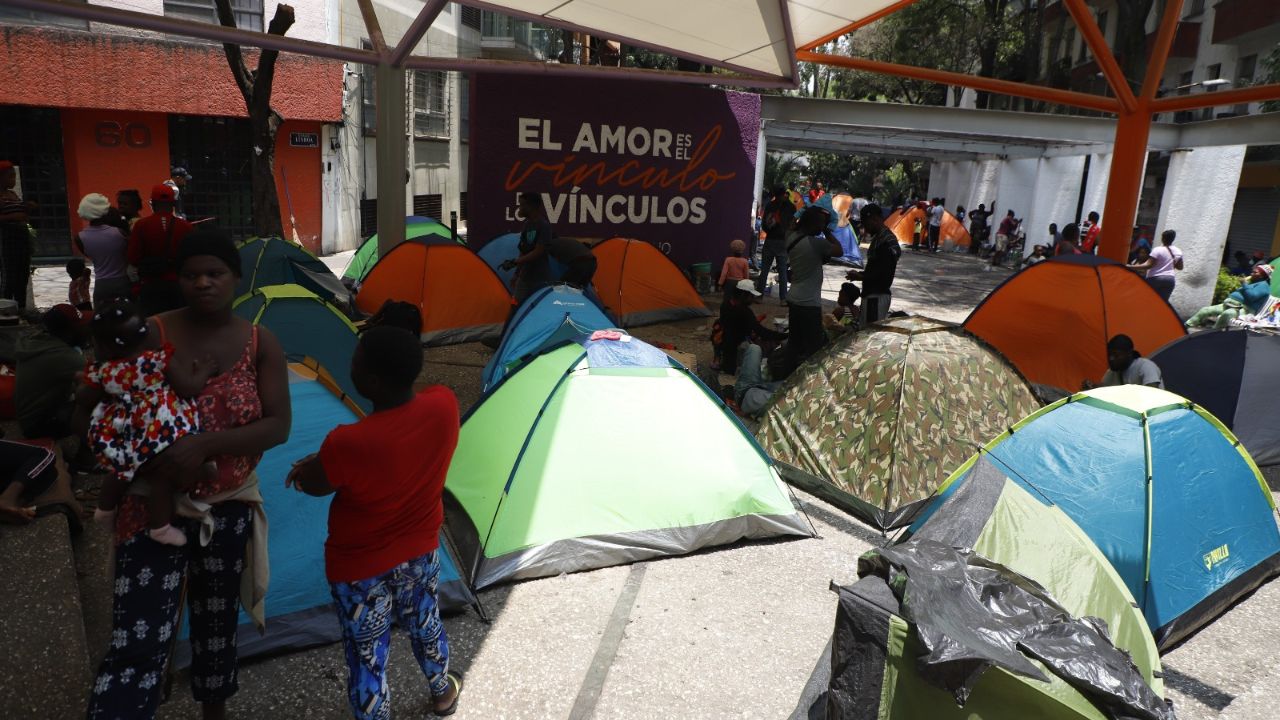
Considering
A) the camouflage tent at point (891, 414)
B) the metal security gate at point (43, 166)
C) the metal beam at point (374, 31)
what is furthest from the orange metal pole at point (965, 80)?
the metal security gate at point (43, 166)

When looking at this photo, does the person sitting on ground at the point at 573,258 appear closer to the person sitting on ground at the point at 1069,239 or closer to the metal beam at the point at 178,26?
the metal beam at the point at 178,26

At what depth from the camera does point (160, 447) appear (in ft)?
7.67

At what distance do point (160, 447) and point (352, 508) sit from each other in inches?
22.9

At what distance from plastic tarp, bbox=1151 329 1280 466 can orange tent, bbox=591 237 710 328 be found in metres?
5.86

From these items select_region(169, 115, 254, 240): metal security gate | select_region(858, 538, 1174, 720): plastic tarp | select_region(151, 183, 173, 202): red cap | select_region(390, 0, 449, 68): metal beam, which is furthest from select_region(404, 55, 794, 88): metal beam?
select_region(169, 115, 254, 240): metal security gate

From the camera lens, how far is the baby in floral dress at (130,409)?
2312 millimetres

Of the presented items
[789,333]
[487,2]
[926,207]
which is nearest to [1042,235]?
[926,207]

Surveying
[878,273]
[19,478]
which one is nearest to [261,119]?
A: [19,478]

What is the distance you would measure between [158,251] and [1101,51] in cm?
911

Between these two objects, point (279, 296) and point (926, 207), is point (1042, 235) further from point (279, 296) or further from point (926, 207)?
point (279, 296)

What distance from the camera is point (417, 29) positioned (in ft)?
23.7

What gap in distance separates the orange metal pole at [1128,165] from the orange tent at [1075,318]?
5.36ft

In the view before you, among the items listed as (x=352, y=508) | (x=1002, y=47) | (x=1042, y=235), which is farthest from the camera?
(x=1002, y=47)

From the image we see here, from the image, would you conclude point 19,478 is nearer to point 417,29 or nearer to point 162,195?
point 162,195
